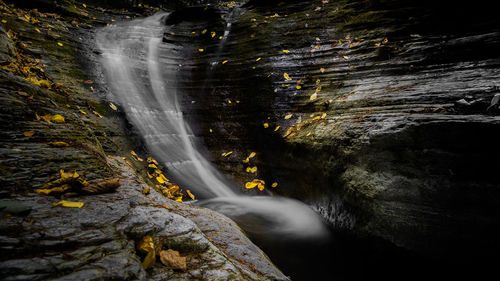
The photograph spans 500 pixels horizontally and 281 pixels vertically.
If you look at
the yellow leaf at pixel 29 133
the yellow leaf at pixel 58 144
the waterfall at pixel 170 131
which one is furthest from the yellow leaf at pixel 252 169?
the yellow leaf at pixel 29 133

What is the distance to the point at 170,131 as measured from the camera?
5.97 m

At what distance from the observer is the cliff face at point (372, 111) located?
248 centimetres

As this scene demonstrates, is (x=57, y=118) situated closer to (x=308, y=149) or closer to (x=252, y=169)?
(x=252, y=169)

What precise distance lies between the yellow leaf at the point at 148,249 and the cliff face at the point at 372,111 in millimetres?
2799

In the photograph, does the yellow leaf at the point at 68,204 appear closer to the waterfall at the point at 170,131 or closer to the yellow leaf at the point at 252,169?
the waterfall at the point at 170,131

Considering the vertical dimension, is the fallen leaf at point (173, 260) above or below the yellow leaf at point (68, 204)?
below

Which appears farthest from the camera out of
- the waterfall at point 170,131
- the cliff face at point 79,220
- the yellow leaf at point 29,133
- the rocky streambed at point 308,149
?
the waterfall at point 170,131

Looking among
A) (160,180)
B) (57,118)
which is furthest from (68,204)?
(160,180)

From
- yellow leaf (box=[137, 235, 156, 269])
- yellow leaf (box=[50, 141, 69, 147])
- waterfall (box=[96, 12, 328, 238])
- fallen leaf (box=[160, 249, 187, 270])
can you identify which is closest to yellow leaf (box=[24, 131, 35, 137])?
yellow leaf (box=[50, 141, 69, 147])

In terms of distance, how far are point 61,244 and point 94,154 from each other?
157 cm

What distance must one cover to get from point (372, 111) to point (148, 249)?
3.70 metres

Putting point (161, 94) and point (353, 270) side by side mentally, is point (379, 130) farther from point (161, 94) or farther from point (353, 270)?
point (161, 94)

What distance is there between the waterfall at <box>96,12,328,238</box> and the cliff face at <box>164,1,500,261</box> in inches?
16.5

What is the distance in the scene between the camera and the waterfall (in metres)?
4.18
